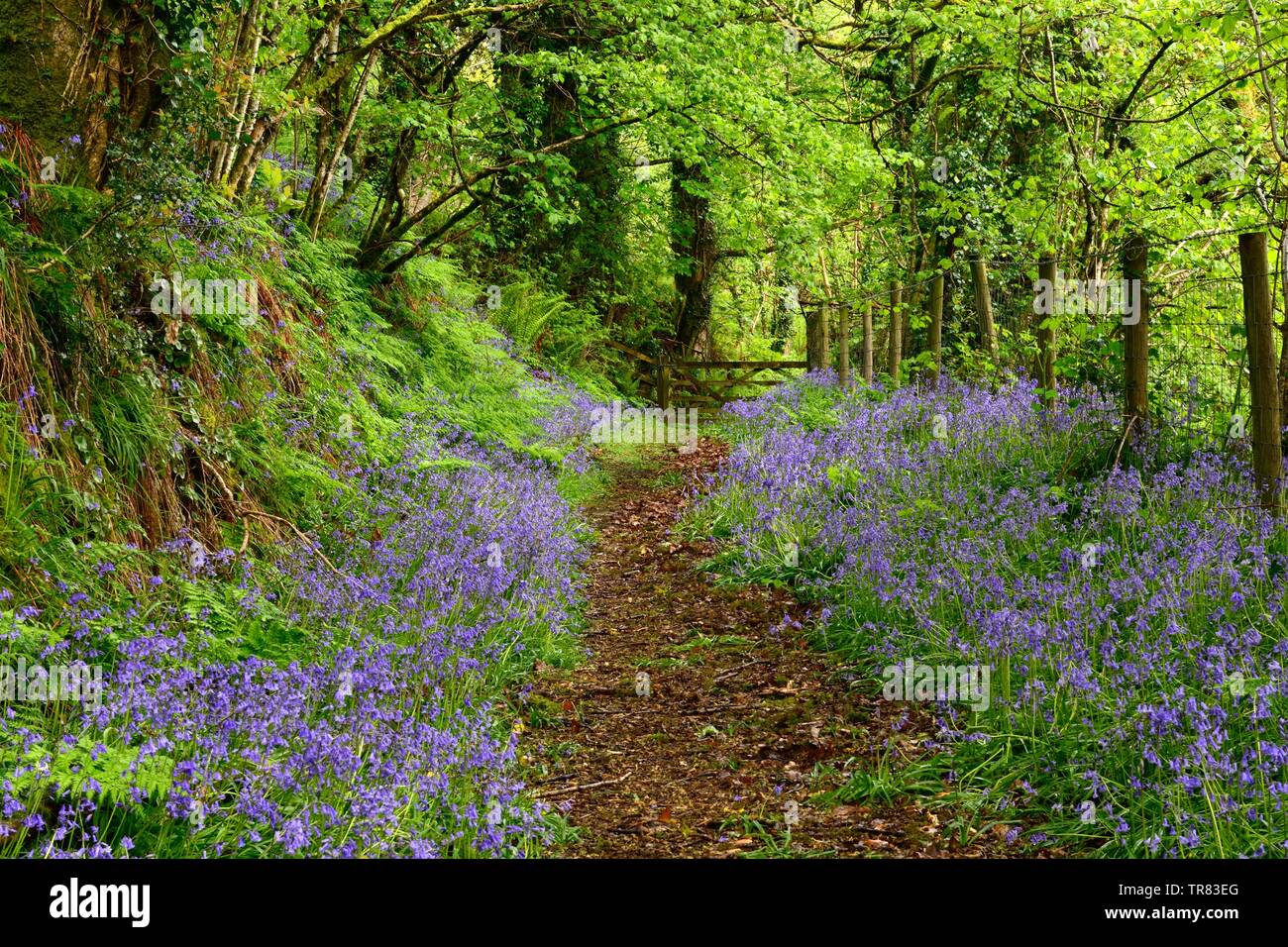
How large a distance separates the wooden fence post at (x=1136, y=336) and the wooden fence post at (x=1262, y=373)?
3.28ft

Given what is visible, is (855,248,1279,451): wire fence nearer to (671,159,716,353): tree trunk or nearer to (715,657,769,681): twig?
(715,657,769,681): twig

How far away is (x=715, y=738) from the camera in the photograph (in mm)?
5051

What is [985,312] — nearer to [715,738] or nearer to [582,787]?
[715,738]

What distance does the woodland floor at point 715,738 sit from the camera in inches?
158

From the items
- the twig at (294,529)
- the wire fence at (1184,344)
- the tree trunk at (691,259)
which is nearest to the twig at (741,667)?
the twig at (294,529)

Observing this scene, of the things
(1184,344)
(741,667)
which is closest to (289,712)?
(741,667)

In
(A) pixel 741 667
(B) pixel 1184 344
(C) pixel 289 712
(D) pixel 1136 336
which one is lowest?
(A) pixel 741 667

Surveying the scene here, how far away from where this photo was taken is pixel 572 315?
17.7 meters

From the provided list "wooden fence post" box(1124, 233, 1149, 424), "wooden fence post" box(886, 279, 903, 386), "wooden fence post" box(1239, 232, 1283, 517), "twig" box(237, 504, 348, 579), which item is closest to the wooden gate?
"wooden fence post" box(886, 279, 903, 386)

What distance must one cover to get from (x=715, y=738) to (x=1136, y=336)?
4.70 meters

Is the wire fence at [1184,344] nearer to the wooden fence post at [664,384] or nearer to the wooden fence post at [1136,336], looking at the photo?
the wooden fence post at [1136,336]

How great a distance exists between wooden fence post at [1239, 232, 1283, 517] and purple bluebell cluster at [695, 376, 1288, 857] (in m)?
0.18

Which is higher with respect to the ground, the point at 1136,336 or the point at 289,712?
the point at 1136,336

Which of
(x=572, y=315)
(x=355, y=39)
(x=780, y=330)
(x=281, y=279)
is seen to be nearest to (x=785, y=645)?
(x=281, y=279)
